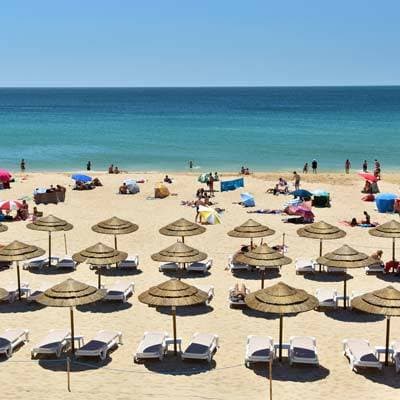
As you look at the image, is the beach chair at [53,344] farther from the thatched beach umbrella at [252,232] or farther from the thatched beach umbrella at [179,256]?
the thatched beach umbrella at [252,232]

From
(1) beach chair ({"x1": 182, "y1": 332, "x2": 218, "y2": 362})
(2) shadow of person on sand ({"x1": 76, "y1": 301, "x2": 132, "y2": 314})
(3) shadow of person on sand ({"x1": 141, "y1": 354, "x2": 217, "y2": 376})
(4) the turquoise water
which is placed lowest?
(3) shadow of person on sand ({"x1": 141, "y1": 354, "x2": 217, "y2": 376})

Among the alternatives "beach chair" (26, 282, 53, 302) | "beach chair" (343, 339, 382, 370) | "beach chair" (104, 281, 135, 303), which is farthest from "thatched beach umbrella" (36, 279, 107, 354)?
"beach chair" (343, 339, 382, 370)

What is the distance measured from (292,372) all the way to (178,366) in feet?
8.17

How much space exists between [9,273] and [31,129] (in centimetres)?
7335

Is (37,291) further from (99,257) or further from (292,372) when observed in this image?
(292,372)

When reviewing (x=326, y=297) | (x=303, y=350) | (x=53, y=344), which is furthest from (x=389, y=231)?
(x=53, y=344)

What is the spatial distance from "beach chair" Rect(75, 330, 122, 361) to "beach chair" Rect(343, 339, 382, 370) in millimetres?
5337

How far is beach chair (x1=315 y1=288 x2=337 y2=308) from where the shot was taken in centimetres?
1688

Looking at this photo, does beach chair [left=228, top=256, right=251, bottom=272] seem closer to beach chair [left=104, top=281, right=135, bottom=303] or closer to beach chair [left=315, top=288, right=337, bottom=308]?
beach chair [left=315, top=288, right=337, bottom=308]

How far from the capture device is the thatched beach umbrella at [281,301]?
43.0 feet

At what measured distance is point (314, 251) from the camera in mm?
22812

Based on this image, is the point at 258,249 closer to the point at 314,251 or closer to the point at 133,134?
the point at 314,251

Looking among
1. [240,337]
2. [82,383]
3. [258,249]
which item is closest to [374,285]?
[258,249]

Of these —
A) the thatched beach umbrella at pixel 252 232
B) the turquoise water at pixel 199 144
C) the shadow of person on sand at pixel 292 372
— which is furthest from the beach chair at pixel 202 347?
the turquoise water at pixel 199 144
